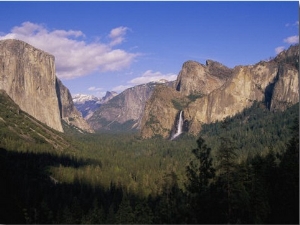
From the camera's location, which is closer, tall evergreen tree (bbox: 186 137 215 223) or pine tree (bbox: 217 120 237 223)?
pine tree (bbox: 217 120 237 223)

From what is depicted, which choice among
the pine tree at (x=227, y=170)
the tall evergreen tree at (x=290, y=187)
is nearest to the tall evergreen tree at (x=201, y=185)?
the pine tree at (x=227, y=170)

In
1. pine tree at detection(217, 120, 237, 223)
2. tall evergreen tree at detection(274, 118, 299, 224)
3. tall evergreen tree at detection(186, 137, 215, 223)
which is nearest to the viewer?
pine tree at detection(217, 120, 237, 223)

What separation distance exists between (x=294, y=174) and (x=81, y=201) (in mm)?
62260

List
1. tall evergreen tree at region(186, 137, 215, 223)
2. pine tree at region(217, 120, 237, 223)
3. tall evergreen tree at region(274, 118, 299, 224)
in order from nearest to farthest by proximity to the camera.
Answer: pine tree at region(217, 120, 237, 223) → tall evergreen tree at region(274, 118, 299, 224) → tall evergreen tree at region(186, 137, 215, 223)

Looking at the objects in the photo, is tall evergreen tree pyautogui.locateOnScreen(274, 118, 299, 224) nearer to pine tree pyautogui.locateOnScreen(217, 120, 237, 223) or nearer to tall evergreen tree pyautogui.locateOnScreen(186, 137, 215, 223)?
pine tree pyautogui.locateOnScreen(217, 120, 237, 223)

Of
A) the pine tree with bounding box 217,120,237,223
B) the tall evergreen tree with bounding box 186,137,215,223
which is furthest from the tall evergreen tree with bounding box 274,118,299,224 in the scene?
the tall evergreen tree with bounding box 186,137,215,223

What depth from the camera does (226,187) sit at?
37812mm

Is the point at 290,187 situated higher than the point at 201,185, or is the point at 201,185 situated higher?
the point at 201,185

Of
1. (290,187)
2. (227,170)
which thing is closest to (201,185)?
(227,170)

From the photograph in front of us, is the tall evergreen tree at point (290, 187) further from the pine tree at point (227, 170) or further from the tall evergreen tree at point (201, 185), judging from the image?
the tall evergreen tree at point (201, 185)

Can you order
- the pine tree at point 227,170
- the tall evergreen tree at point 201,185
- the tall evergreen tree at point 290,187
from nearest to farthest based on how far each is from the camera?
the pine tree at point 227,170 → the tall evergreen tree at point 290,187 → the tall evergreen tree at point 201,185

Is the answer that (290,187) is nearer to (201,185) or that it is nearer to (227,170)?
(227,170)

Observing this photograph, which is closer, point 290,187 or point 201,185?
point 201,185

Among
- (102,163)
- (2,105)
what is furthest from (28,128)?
(102,163)
